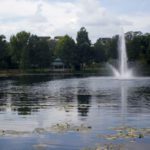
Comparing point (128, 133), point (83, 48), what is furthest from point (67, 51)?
point (128, 133)

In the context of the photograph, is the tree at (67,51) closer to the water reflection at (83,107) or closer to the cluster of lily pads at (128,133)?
the water reflection at (83,107)

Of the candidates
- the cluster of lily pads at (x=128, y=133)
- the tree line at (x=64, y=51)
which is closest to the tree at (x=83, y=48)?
the tree line at (x=64, y=51)

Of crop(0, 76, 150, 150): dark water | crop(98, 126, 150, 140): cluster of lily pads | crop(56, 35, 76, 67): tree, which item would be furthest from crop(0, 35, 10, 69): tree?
crop(98, 126, 150, 140): cluster of lily pads

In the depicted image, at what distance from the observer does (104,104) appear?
3831 centimetres

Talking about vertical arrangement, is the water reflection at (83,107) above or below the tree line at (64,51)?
below

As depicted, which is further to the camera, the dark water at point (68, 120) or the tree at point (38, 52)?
the tree at point (38, 52)

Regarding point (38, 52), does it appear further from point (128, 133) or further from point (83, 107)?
point (128, 133)

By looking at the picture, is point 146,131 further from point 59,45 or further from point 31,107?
point 59,45

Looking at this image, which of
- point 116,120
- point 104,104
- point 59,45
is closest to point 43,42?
point 59,45

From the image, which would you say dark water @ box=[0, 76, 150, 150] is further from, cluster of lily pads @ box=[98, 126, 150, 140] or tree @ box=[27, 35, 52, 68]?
tree @ box=[27, 35, 52, 68]

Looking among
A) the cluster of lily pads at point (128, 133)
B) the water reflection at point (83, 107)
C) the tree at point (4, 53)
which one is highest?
the tree at point (4, 53)

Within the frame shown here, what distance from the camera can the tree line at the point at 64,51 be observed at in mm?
148250

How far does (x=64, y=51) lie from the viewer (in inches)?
6033

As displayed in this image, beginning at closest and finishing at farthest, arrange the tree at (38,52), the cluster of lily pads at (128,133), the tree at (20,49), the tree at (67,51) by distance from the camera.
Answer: the cluster of lily pads at (128,133), the tree at (20,49), the tree at (38,52), the tree at (67,51)
